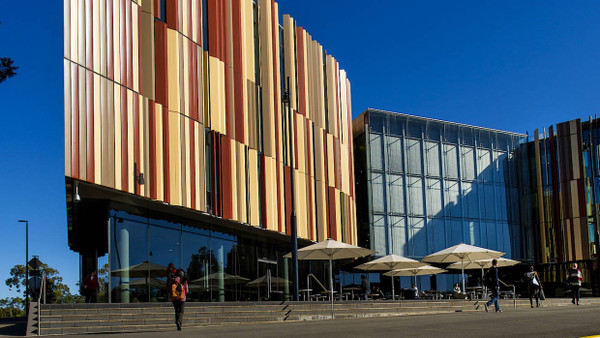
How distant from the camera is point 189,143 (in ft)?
81.7

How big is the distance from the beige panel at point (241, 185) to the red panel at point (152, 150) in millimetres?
5480

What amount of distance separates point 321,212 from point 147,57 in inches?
629

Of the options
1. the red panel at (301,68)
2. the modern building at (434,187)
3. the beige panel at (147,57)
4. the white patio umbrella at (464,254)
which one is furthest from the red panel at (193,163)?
the modern building at (434,187)

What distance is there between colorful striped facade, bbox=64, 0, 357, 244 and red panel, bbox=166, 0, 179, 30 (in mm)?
42

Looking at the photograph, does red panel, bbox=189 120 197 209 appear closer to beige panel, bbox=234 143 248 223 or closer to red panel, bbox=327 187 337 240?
beige panel, bbox=234 143 248 223

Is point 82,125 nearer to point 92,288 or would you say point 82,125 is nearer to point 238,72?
point 92,288

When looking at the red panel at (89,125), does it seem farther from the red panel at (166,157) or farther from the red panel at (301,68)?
the red panel at (301,68)

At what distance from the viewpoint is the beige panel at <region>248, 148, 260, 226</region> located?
1136 inches

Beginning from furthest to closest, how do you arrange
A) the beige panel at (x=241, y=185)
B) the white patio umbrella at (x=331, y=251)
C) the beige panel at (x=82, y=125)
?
1. the beige panel at (x=241, y=185)
2. the white patio umbrella at (x=331, y=251)
3. the beige panel at (x=82, y=125)

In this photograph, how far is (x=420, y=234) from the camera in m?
48.5

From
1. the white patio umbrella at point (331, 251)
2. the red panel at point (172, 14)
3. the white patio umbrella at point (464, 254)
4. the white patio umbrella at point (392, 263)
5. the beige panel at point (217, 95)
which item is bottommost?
the white patio umbrella at point (392, 263)

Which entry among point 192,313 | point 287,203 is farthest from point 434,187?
point 192,313

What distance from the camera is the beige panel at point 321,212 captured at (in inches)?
1432

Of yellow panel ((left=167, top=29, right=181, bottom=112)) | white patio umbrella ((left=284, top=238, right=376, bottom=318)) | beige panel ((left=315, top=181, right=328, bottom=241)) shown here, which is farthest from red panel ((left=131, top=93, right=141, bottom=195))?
beige panel ((left=315, top=181, right=328, bottom=241))
